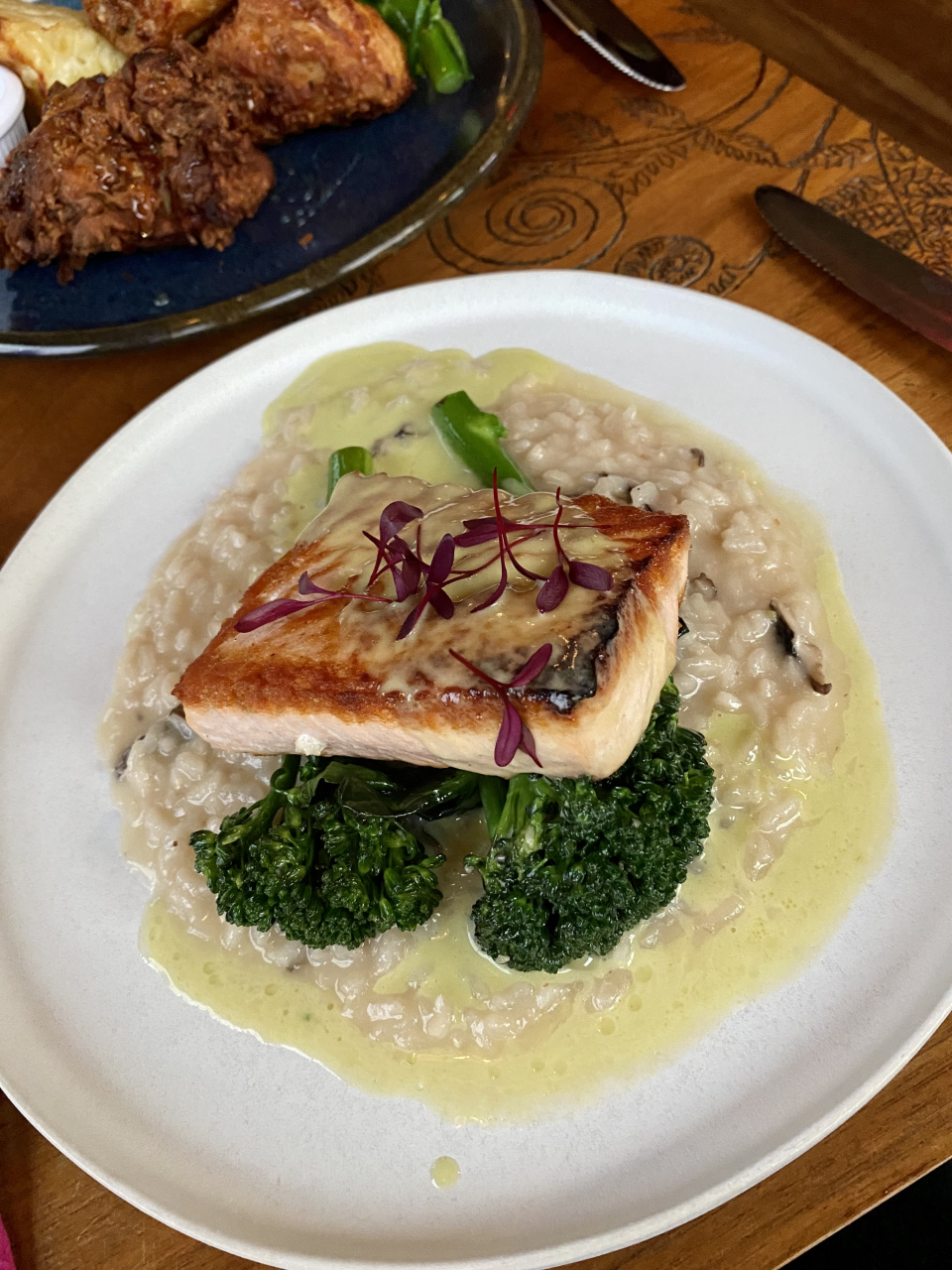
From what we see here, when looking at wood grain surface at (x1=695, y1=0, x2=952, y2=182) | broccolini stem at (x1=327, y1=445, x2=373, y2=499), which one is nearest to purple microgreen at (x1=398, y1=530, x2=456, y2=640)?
broccolini stem at (x1=327, y1=445, x2=373, y2=499)

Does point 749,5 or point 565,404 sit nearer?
point 565,404

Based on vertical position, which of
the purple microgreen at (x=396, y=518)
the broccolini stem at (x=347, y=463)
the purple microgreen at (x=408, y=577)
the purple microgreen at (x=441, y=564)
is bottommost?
the broccolini stem at (x=347, y=463)

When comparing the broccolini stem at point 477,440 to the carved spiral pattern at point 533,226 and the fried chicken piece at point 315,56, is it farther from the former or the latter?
the fried chicken piece at point 315,56

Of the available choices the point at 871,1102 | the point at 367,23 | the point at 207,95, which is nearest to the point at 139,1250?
the point at 871,1102

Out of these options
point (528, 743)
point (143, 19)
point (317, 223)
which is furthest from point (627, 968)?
point (143, 19)

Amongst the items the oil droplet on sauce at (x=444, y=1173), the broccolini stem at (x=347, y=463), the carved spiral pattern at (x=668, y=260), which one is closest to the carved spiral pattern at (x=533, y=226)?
the carved spiral pattern at (x=668, y=260)

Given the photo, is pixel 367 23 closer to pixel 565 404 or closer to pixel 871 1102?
pixel 565 404

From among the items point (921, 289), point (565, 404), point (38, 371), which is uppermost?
point (921, 289)

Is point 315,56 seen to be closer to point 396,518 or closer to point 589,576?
point 396,518
